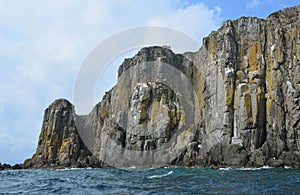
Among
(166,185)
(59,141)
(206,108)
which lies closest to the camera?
(166,185)

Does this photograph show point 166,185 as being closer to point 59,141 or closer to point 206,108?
point 206,108

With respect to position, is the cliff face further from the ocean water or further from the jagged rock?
the ocean water

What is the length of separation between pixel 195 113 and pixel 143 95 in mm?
13452

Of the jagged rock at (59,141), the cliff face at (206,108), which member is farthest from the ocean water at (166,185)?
the jagged rock at (59,141)

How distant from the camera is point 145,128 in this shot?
75750mm

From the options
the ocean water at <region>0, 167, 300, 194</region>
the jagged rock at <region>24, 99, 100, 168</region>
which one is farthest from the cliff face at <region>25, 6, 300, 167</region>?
the ocean water at <region>0, 167, 300, 194</region>

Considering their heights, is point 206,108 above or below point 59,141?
above

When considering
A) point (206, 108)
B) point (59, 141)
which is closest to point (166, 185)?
point (206, 108)

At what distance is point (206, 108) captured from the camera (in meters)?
70.2

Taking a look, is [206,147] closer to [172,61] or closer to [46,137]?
[172,61]

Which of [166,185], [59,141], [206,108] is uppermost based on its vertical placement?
[206,108]

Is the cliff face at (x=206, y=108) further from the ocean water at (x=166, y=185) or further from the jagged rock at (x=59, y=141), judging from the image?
the ocean water at (x=166, y=185)

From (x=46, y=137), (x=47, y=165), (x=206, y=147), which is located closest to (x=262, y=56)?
(x=206, y=147)

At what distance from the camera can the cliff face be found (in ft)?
185
